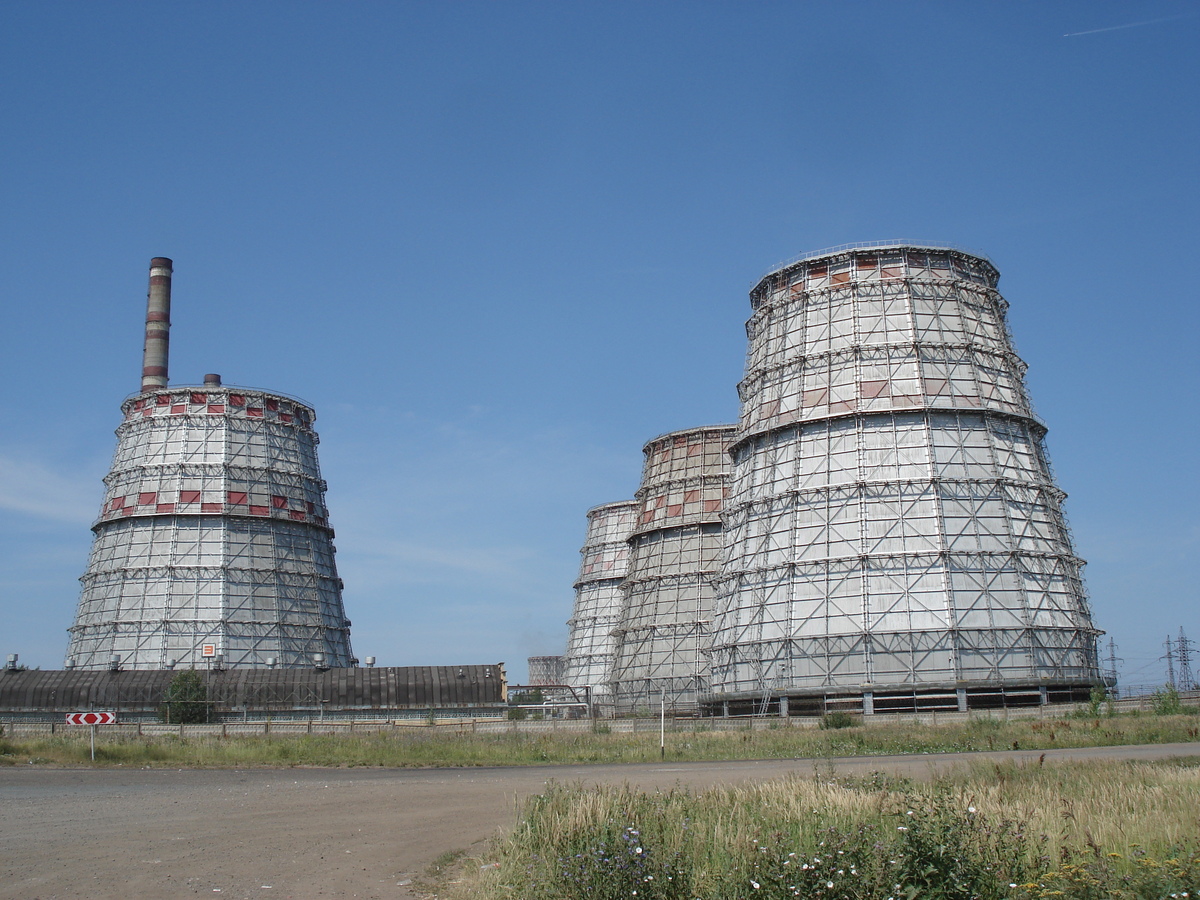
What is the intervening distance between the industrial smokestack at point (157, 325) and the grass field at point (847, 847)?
226ft

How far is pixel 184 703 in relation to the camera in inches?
2168

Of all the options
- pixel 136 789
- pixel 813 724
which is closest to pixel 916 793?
pixel 136 789

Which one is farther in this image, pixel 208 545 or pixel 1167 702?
pixel 208 545

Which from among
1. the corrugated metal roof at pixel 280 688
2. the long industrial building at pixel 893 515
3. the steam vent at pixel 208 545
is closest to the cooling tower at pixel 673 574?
the corrugated metal roof at pixel 280 688

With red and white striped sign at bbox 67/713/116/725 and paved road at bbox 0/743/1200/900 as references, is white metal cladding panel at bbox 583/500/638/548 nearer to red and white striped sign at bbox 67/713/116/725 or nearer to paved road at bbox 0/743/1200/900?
red and white striped sign at bbox 67/713/116/725

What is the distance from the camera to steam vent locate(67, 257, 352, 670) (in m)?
66.2

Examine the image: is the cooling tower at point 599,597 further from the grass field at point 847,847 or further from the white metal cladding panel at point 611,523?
the grass field at point 847,847

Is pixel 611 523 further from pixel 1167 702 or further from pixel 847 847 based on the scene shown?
pixel 847 847

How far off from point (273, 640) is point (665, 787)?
5388 cm

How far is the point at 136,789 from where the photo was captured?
21.8m

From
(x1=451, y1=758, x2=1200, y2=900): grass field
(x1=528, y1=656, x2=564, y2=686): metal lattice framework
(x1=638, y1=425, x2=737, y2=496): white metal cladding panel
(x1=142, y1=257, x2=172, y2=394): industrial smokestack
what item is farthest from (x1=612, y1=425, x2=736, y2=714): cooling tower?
(x1=528, y1=656, x2=564, y2=686): metal lattice framework

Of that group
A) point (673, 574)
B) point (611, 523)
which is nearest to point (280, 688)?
point (673, 574)

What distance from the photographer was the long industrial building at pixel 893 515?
148 feet

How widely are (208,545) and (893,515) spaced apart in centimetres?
4302
